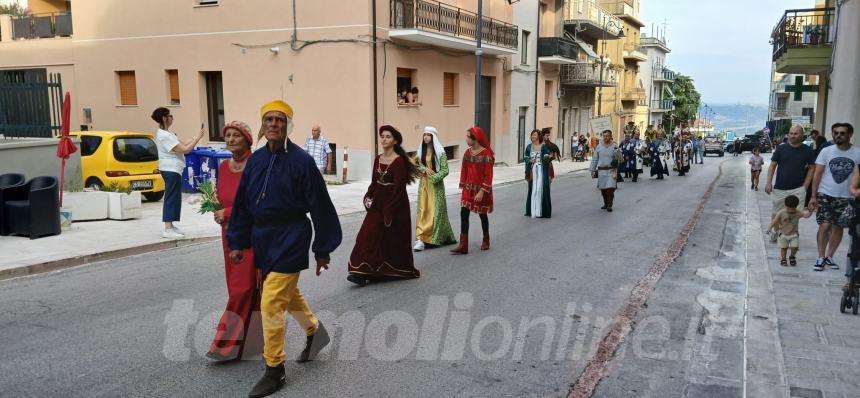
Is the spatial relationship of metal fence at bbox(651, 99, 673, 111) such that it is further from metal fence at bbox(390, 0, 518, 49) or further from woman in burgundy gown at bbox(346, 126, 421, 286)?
woman in burgundy gown at bbox(346, 126, 421, 286)

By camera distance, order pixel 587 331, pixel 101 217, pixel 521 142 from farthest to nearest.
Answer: pixel 521 142 < pixel 101 217 < pixel 587 331

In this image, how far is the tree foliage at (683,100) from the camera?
85062 mm

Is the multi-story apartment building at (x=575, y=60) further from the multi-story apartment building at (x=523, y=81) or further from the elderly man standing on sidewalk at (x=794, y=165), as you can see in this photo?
the elderly man standing on sidewalk at (x=794, y=165)

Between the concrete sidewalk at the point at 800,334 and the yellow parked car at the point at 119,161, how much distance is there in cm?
1112

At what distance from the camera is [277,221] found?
4.23 metres

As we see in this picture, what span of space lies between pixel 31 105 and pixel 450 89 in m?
15.0

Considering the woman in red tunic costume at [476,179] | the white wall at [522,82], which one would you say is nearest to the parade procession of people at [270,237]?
the woman in red tunic costume at [476,179]

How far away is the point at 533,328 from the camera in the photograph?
5.56 meters

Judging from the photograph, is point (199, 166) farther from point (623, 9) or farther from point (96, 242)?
point (623, 9)

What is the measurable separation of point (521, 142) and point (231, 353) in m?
27.4

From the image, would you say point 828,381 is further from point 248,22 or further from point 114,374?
point 248,22

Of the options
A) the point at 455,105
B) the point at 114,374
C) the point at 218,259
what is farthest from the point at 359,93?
the point at 114,374

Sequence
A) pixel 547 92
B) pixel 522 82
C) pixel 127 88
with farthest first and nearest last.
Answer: pixel 547 92 → pixel 522 82 → pixel 127 88

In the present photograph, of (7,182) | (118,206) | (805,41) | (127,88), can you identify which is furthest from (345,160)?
(805,41)
